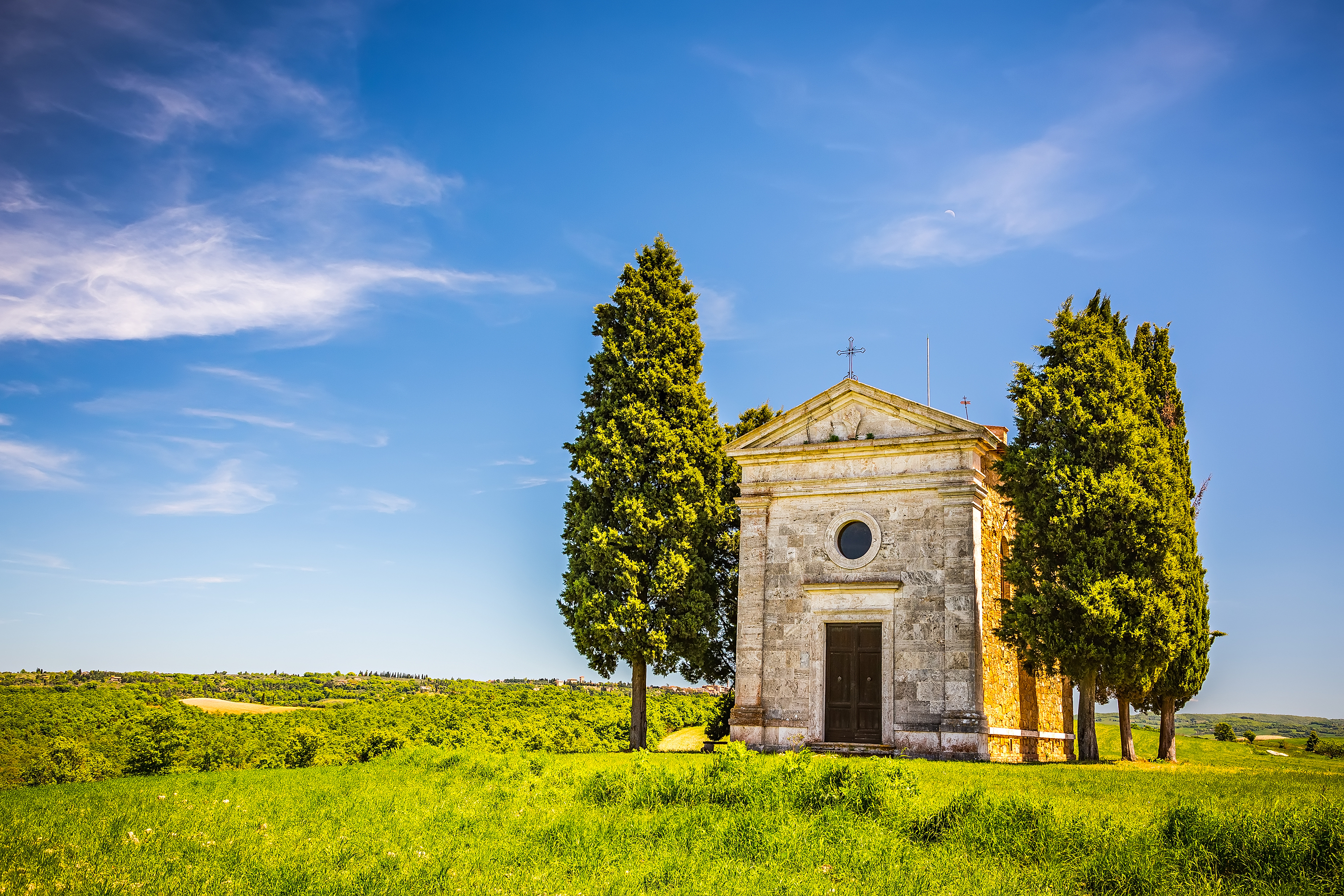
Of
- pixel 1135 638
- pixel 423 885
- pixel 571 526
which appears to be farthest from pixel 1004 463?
pixel 423 885

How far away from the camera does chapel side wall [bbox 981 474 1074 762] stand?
19422mm

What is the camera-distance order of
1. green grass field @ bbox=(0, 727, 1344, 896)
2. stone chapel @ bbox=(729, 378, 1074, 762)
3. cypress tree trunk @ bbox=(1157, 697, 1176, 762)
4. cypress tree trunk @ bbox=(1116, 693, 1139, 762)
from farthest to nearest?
cypress tree trunk @ bbox=(1157, 697, 1176, 762), cypress tree trunk @ bbox=(1116, 693, 1139, 762), stone chapel @ bbox=(729, 378, 1074, 762), green grass field @ bbox=(0, 727, 1344, 896)

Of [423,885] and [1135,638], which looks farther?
[1135,638]

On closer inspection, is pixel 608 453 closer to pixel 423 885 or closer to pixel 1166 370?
pixel 1166 370

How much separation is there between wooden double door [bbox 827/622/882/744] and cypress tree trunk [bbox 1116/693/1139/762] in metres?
5.84

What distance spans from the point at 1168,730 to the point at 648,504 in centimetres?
1387

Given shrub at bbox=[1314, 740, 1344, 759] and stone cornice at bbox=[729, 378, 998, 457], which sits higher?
stone cornice at bbox=[729, 378, 998, 457]

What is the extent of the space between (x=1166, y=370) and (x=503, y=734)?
21.2m

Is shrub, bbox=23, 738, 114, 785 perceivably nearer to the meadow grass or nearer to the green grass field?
the green grass field

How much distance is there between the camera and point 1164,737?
2158cm

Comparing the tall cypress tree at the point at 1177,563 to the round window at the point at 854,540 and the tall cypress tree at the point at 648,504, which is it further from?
the tall cypress tree at the point at 648,504

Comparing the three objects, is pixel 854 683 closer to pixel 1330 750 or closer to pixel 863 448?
pixel 863 448

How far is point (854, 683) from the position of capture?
1997 centimetres

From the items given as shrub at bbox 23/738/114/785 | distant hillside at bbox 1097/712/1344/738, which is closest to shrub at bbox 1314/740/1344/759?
distant hillside at bbox 1097/712/1344/738
